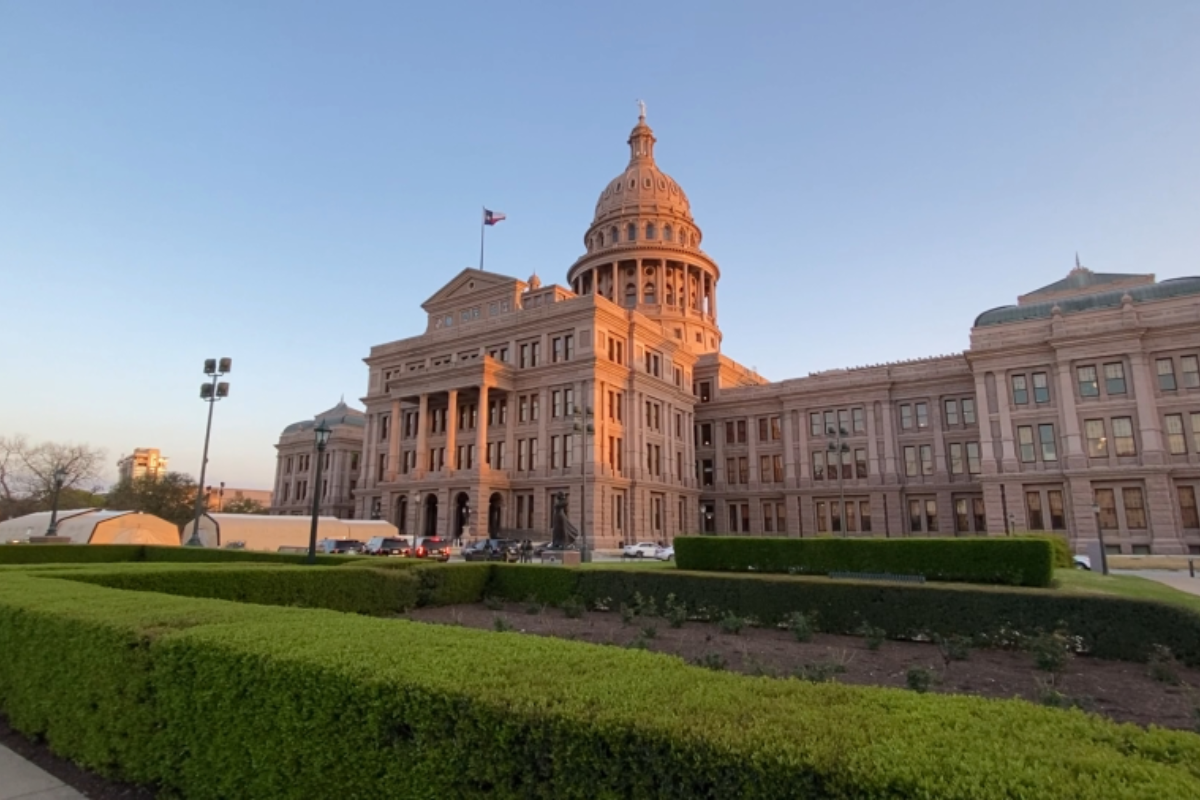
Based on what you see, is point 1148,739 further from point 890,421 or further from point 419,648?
point 890,421

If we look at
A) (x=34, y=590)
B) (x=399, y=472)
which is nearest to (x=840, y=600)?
(x=34, y=590)

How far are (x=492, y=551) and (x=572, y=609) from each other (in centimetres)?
2370

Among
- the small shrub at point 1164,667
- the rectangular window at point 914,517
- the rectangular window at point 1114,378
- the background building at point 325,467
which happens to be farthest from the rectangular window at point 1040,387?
the background building at point 325,467

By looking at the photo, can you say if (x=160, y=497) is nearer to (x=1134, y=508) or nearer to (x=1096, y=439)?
(x=1096, y=439)

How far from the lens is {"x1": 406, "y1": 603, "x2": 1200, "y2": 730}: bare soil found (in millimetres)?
9102

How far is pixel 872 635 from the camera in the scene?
43.4 ft

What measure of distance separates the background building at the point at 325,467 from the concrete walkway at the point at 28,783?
239 feet

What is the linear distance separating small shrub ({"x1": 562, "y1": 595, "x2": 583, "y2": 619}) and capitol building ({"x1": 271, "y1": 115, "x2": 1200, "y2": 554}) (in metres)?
19.7

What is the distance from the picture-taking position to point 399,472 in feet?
196

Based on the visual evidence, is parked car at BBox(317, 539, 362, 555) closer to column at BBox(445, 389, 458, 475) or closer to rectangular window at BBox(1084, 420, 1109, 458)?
column at BBox(445, 389, 458, 475)

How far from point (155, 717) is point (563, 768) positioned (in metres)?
4.39

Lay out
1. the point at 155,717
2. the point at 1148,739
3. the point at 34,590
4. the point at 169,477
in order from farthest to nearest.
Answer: the point at 169,477 → the point at 34,590 → the point at 155,717 → the point at 1148,739

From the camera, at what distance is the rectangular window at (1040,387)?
4675cm

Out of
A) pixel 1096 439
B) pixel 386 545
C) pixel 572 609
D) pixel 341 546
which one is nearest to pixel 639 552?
pixel 386 545
